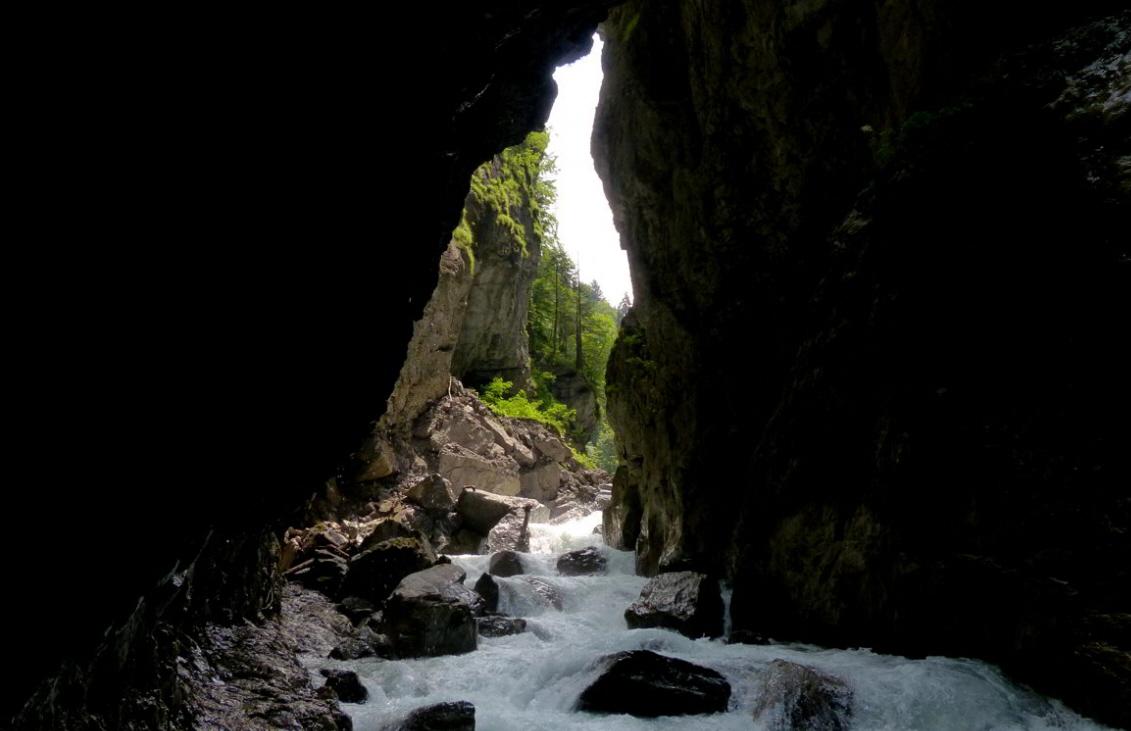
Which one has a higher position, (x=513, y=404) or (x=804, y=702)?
(x=513, y=404)

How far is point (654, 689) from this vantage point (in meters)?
6.58

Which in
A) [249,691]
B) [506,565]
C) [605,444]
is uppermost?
[605,444]

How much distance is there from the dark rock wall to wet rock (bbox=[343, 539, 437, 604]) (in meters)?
8.57

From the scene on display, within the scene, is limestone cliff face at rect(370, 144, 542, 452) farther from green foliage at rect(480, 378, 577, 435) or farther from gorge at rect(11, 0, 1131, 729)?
gorge at rect(11, 0, 1131, 729)

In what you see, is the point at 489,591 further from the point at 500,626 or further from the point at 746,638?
the point at 746,638

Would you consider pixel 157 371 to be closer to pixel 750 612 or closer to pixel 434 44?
pixel 434 44

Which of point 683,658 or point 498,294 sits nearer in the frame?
point 683,658

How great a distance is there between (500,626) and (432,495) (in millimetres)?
8269

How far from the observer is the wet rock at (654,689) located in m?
6.45

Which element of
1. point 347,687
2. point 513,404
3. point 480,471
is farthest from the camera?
point 513,404

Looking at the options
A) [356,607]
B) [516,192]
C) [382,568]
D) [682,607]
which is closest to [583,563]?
[382,568]

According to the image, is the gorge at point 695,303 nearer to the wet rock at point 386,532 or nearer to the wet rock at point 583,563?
the wet rock at point 583,563

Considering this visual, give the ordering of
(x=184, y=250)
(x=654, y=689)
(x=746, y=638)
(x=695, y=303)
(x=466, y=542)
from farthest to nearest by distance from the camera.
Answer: (x=466, y=542)
(x=695, y=303)
(x=746, y=638)
(x=654, y=689)
(x=184, y=250)

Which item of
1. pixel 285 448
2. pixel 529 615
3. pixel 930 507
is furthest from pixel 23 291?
pixel 529 615
